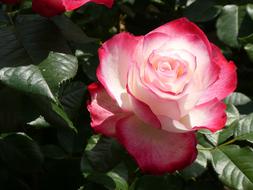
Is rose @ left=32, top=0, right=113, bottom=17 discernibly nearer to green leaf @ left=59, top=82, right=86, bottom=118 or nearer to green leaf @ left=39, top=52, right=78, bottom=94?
green leaf @ left=39, top=52, right=78, bottom=94

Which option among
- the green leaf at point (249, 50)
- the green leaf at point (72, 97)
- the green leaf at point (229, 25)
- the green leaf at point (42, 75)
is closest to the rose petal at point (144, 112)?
the green leaf at point (42, 75)

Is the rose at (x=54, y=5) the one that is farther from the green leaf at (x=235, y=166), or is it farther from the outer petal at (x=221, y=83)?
the green leaf at (x=235, y=166)

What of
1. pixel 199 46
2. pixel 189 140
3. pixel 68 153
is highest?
pixel 199 46

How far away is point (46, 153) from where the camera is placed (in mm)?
949

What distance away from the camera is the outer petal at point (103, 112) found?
2.44 ft

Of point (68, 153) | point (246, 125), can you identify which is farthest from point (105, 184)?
point (246, 125)

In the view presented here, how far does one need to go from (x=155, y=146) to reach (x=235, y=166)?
19cm

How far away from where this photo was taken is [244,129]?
36.5 inches

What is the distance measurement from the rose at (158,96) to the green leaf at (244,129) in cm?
17

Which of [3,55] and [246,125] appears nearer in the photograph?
[3,55]

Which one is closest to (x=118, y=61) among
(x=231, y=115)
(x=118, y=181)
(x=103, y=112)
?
(x=103, y=112)

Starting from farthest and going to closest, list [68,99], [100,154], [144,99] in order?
[68,99], [100,154], [144,99]

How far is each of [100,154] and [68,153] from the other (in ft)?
0.46

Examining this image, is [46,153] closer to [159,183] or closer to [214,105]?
[159,183]
